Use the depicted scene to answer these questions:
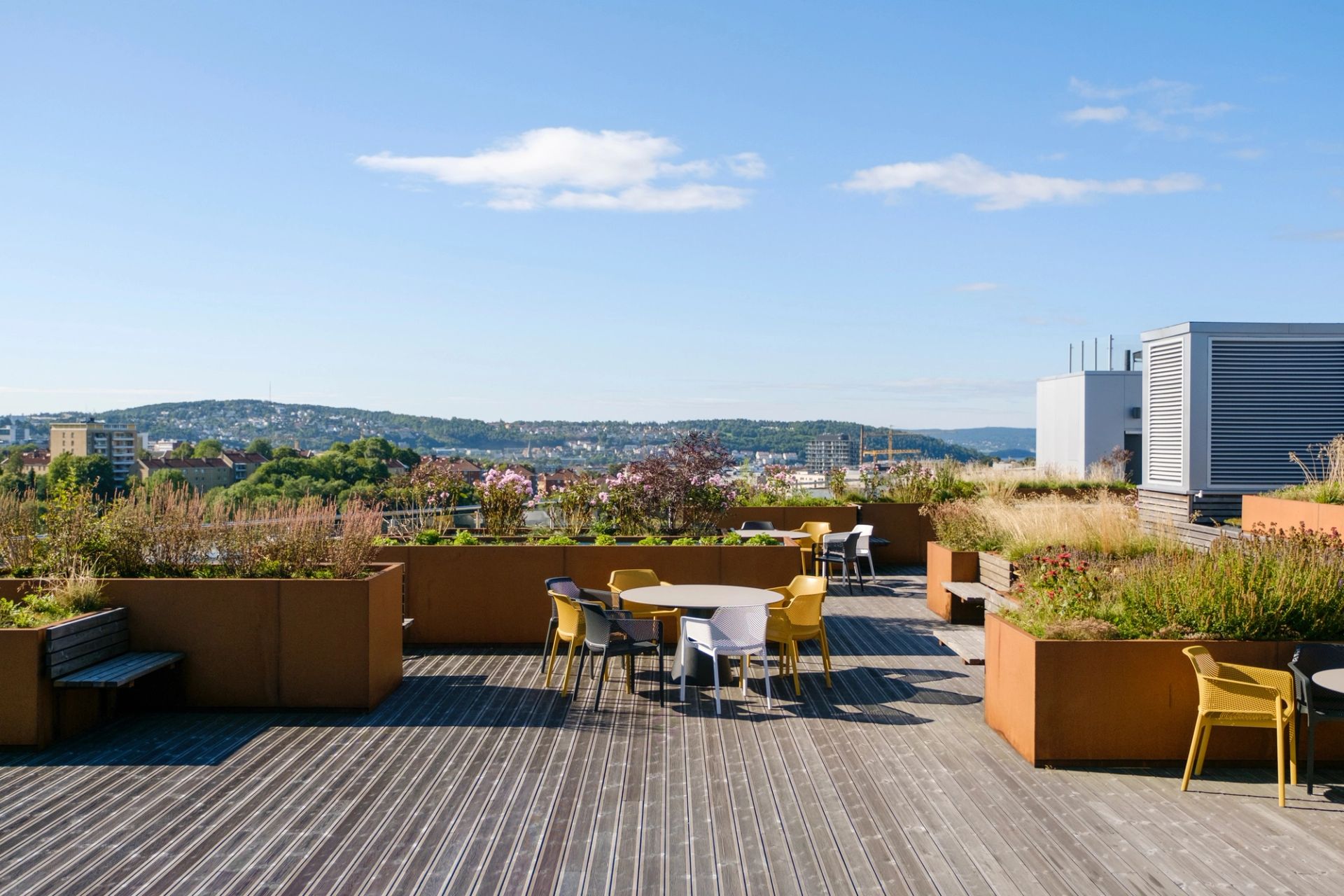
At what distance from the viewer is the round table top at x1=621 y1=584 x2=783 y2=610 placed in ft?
20.4

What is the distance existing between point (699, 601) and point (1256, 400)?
324 inches

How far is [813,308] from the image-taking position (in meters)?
21.6

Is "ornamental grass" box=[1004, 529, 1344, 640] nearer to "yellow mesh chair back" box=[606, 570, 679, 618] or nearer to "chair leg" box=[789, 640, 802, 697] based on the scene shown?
"chair leg" box=[789, 640, 802, 697]

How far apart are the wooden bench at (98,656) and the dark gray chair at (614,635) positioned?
2.53 meters

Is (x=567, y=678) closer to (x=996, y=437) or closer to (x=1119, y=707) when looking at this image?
(x=1119, y=707)

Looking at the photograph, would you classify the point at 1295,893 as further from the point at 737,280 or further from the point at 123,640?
the point at 737,280

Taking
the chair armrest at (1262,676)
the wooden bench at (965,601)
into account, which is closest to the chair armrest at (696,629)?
the chair armrest at (1262,676)

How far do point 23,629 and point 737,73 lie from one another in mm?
9673

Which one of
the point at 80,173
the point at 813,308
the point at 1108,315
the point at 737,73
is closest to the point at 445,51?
the point at 737,73

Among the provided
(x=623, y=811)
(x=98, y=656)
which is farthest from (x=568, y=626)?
(x=98, y=656)

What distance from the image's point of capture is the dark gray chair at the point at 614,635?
5785mm

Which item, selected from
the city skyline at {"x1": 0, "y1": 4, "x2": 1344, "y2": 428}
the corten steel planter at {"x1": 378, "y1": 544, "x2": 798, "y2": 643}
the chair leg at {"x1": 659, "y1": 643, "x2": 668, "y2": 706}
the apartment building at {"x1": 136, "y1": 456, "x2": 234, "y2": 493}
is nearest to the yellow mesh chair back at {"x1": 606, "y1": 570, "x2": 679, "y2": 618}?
the corten steel planter at {"x1": 378, "y1": 544, "x2": 798, "y2": 643}

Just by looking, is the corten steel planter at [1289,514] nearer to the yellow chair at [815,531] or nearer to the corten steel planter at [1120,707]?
the corten steel planter at [1120,707]

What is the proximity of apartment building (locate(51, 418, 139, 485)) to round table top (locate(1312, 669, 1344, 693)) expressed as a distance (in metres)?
11.5
